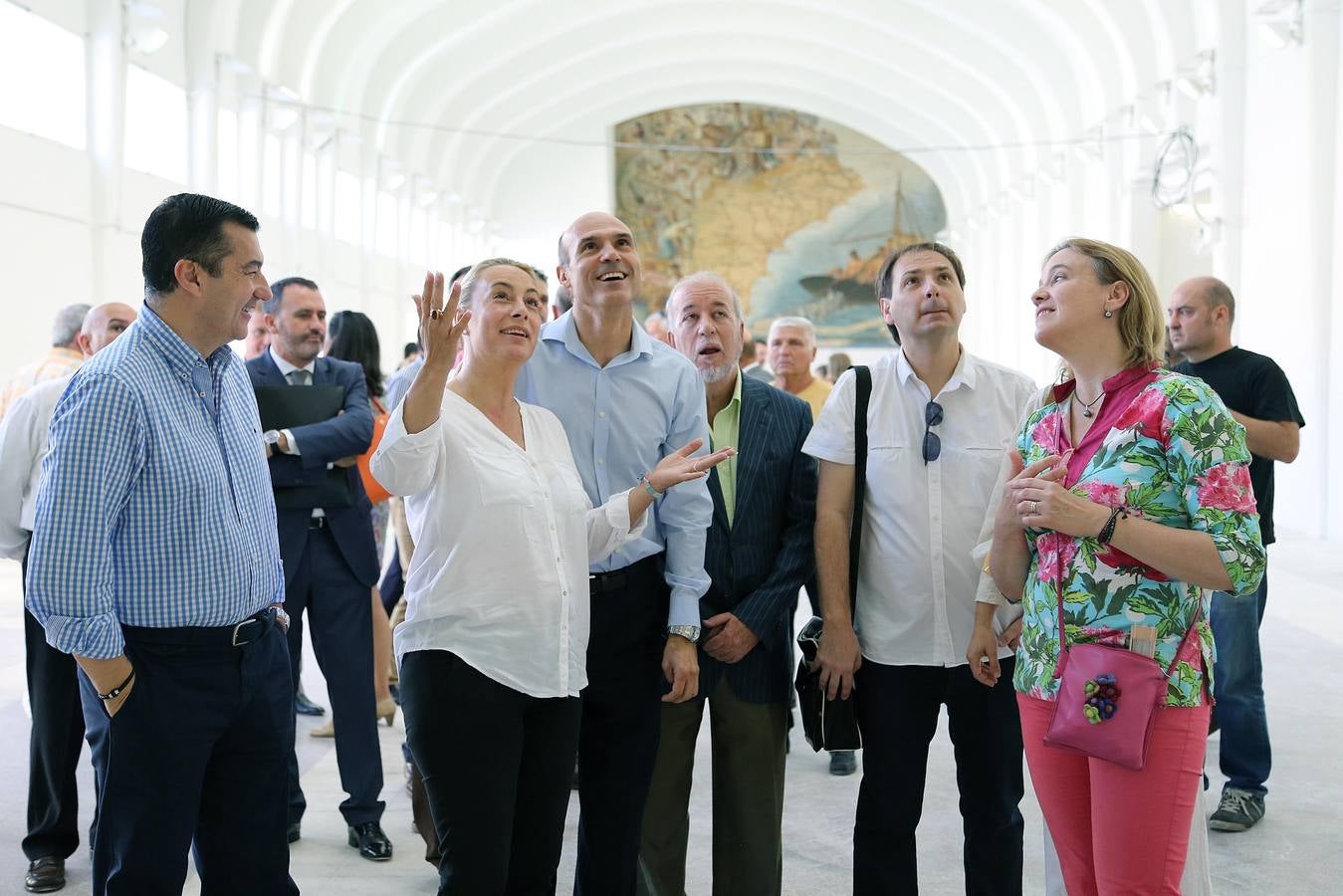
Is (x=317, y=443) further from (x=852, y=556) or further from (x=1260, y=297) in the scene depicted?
(x=1260, y=297)

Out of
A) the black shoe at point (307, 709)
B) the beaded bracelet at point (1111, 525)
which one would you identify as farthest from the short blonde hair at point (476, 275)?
the black shoe at point (307, 709)

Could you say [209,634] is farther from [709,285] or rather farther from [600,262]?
[709,285]

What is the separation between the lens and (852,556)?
369 cm

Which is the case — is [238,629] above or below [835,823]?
above

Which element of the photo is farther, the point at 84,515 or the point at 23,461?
the point at 23,461

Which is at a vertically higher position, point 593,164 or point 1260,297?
point 593,164

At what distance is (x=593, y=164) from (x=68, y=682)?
32633mm

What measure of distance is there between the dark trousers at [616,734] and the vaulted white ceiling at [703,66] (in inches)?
646

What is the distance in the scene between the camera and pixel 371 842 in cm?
466

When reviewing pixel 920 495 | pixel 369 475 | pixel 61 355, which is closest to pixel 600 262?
pixel 920 495

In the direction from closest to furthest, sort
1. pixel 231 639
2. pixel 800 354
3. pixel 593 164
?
pixel 231 639, pixel 800 354, pixel 593 164

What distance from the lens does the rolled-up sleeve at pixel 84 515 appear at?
2.66 metres

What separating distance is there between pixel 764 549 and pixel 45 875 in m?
2.76

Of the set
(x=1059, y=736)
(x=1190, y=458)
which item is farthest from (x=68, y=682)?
(x=1190, y=458)
